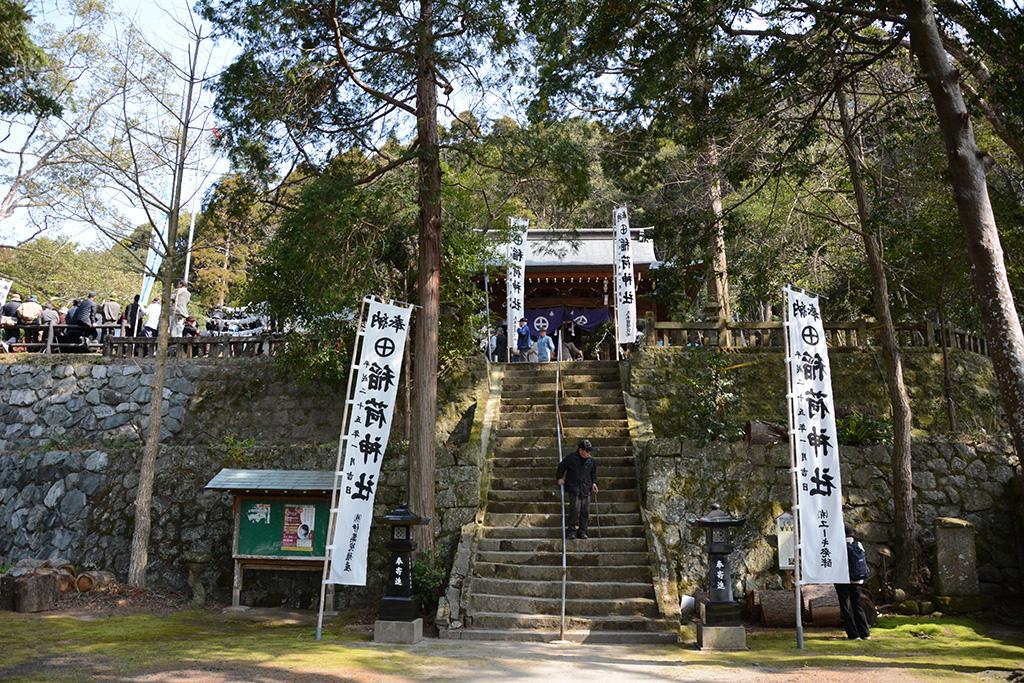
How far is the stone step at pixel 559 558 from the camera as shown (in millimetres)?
10297

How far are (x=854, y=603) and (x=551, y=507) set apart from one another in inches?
166

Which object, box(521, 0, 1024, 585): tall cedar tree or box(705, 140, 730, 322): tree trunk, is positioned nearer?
box(521, 0, 1024, 585): tall cedar tree

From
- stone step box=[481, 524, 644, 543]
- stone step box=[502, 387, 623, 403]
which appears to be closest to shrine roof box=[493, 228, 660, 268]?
stone step box=[502, 387, 623, 403]

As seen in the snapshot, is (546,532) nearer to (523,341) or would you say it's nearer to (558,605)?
(558,605)

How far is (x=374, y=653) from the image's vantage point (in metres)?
8.15

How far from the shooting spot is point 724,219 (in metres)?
10.5

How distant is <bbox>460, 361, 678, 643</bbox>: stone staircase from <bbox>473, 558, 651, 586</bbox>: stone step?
0.01 m

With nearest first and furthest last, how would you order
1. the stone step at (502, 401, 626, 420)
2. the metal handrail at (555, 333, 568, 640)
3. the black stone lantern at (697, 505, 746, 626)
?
the black stone lantern at (697, 505, 746, 626) → the metal handrail at (555, 333, 568, 640) → the stone step at (502, 401, 626, 420)

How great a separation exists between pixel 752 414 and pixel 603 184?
16605 millimetres

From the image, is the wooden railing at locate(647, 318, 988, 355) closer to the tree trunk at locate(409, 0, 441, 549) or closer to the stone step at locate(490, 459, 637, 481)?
the stone step at locate(490, 459, 637, 481)

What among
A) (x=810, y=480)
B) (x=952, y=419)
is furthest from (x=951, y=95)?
(x=952, y=419)

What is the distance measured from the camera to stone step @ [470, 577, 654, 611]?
9773mm

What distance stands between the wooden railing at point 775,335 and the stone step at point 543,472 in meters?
3.71

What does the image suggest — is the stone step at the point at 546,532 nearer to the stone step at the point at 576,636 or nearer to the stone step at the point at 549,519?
the stone step at the point at 549,519
